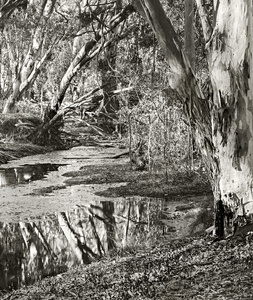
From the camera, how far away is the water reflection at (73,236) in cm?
536

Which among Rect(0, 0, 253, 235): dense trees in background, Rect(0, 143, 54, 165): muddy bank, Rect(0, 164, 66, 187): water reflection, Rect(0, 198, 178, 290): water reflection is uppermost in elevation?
Rect(0, 0, 253, 235): dense trees in background

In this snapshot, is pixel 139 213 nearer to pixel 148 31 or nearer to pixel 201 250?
pixel 201 250

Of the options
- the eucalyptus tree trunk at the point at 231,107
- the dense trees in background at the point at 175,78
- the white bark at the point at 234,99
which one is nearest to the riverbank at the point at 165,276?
the eucalyptus tree trunk at the point at 231,107

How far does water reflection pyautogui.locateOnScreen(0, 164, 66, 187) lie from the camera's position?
1071 centimetres

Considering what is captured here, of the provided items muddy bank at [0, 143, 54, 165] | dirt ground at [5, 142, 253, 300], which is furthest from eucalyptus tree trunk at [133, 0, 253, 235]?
muddy bank at [0, 143, 54, 165]

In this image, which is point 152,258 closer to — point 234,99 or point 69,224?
point 234,99

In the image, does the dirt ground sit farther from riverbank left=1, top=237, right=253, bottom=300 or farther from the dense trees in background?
the dense trees in background

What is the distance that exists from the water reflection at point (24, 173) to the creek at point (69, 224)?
171 millimetres

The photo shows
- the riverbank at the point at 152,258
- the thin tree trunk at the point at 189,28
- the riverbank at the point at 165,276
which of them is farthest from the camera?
the thin tree trunk at the point at 189,28

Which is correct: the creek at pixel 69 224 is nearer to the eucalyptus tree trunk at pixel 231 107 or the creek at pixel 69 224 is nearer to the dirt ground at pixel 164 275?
the dirt ground at pixel 164 275

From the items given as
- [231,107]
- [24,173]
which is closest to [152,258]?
Answer: [231,107]

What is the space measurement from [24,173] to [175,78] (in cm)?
700

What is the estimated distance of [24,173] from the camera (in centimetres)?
1178

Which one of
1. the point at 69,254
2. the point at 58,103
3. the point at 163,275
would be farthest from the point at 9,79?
the point at 163,275
